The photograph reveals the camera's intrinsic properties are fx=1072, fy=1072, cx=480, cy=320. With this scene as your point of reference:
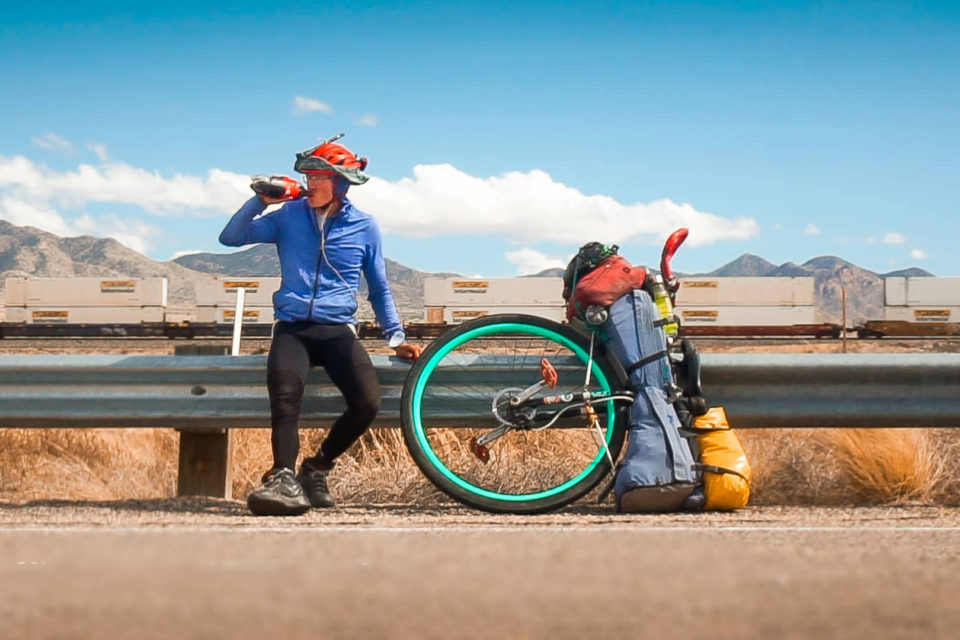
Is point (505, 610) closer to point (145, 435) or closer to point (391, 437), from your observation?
point (391, 437)

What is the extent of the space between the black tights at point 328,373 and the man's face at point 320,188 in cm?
65

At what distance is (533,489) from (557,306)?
3896 cm

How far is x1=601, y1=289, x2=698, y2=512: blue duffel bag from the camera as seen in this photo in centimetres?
499

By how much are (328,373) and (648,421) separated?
162 cm

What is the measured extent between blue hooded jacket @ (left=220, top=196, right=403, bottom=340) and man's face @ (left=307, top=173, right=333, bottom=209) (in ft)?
0.24

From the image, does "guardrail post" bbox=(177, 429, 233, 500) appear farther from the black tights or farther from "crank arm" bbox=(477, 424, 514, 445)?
"crank arm" bbox=(477, 424, 514, 445)

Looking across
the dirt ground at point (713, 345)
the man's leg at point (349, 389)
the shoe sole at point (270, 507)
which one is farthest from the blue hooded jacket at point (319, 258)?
the dirt ground at point (713, 345)

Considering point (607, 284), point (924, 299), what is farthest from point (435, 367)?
point (924, 299)

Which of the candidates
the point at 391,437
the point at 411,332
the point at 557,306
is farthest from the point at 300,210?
the point at 557,306

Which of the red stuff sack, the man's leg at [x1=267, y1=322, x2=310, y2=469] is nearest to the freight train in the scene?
the red stuff sack

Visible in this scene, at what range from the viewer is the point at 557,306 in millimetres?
44469

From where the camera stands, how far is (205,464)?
19.0 ft

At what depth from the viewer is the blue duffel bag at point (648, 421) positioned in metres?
4.99

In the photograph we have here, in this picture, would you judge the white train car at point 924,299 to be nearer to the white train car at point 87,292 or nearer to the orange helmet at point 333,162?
the white train car at point 87,292
